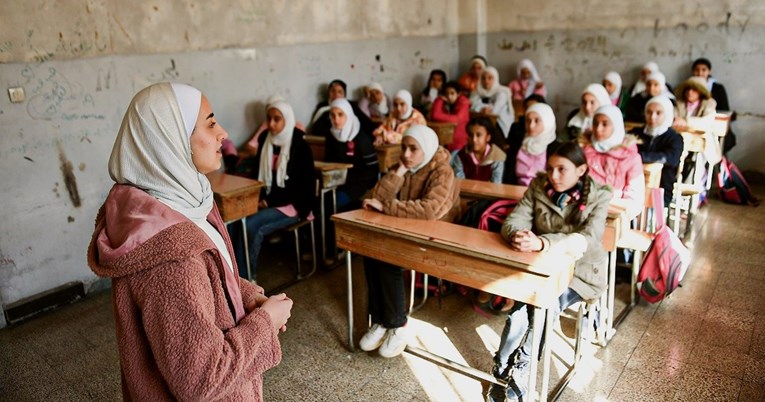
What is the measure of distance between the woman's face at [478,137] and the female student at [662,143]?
49.2 inches

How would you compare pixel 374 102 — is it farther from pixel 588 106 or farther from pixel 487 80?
pixel 588 106

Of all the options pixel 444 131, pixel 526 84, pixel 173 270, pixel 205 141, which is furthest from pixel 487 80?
pixel 173 270

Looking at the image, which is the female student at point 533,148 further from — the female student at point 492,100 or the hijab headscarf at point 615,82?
the hijab headscarf at point 615,82

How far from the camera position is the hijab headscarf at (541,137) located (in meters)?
3.76

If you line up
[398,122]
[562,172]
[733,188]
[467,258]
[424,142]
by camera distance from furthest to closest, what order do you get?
[398,122] → [733,188] → [424,142] → [562,172] → [467,258]

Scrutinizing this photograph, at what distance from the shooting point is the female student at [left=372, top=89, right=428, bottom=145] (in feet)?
17.3

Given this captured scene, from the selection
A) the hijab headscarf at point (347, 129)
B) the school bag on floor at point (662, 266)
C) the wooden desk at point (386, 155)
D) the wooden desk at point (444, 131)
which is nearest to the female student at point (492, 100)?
the wooden desk at point (444, 131)

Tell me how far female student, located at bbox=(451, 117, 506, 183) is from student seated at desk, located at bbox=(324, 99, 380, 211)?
37.1 inches

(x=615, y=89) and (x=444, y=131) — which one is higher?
A: (x=615, y=89)

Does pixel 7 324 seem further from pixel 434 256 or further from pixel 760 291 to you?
pixel 760 291

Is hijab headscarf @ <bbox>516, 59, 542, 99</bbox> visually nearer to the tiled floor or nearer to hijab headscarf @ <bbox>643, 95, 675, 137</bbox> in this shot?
hijab headscarf @ <bbox>643, 95, 675, 137</bbox>

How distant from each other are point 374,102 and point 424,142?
346 cm

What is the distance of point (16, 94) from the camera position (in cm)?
330

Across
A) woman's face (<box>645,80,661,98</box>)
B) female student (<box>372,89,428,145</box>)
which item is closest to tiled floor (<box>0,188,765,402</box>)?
female student (<box>372,89,428,145</box>)
